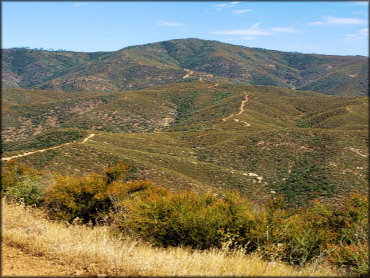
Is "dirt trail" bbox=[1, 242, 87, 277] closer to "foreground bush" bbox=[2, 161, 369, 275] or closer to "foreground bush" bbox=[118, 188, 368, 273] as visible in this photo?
"foreground bush" bbox=[2, 161, 369, 275]

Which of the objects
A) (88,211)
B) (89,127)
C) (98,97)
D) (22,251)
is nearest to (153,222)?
(22,251)

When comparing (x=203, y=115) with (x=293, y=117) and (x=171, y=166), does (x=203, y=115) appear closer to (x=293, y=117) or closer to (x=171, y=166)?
(x=293, y=117)

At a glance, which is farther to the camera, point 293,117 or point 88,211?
point 293,117

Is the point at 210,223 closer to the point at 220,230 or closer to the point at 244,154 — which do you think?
the point at 220,230

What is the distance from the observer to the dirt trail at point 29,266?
5.01 metres

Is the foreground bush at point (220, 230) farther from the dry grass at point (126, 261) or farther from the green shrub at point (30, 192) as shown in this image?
the green shrub at point (30, 192)

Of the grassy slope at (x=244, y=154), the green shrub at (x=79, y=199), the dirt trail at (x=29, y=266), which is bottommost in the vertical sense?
the grassy slope at (x=244, y=154)

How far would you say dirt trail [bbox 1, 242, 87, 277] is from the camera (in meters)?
5.01

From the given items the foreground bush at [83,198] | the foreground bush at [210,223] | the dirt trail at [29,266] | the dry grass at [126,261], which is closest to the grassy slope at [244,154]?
the foreground bush at [83,198]

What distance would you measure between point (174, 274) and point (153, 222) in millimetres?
4804

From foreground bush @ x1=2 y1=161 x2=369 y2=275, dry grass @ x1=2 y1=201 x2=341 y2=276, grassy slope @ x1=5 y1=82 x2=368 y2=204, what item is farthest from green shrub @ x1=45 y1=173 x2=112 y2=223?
grassy slope @ x1=5 y1=82 x2=368 y2=204

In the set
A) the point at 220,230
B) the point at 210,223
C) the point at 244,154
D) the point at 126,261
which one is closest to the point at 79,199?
the point at 210,223

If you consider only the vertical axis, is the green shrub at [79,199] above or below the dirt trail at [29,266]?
below

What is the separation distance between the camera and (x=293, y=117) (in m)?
96.4
